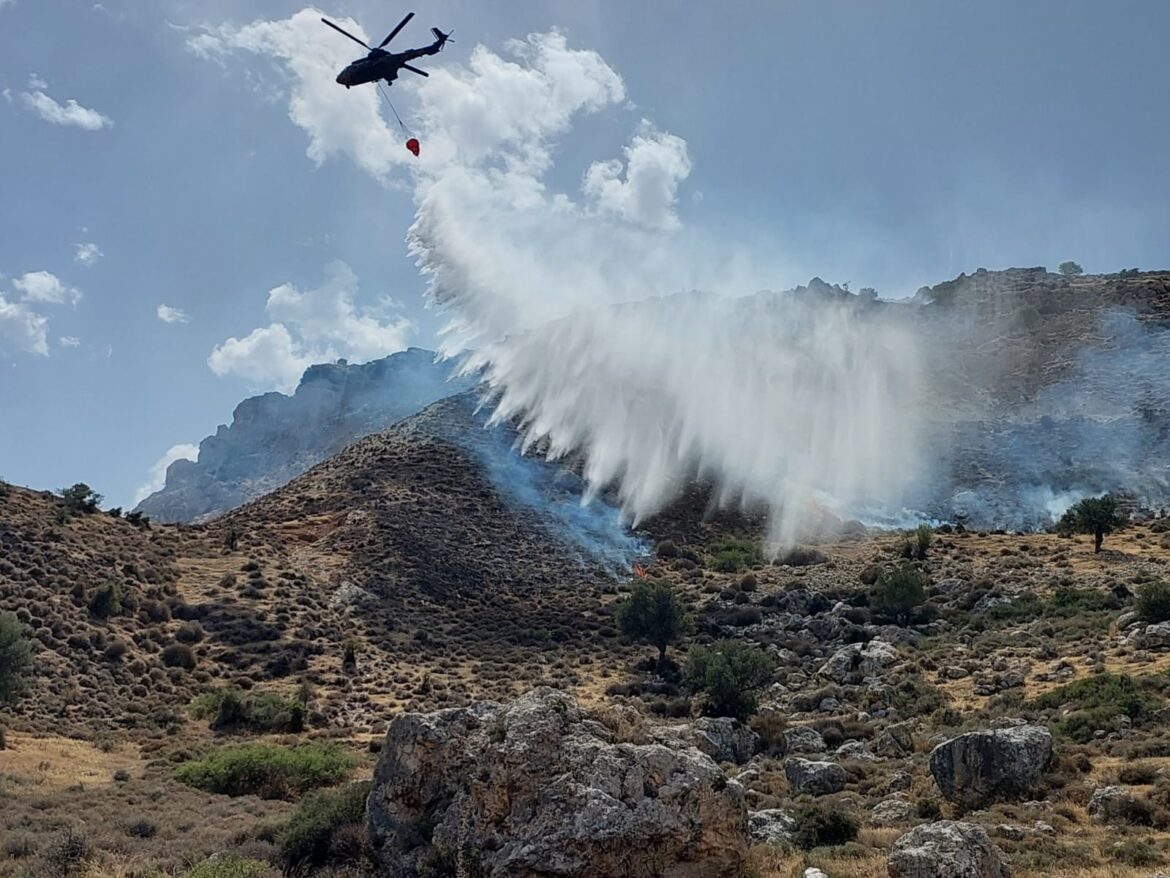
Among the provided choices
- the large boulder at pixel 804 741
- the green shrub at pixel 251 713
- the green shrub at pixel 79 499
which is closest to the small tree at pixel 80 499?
the green shrub at pixel 79 499

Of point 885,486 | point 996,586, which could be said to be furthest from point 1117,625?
point 885,486

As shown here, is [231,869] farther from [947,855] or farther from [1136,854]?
[1136,854]

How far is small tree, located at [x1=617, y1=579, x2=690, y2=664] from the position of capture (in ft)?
166

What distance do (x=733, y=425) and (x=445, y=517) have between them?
40.3 m

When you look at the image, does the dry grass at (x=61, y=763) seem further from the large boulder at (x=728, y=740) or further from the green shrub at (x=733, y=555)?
the green shrub at (x=733, y=555)

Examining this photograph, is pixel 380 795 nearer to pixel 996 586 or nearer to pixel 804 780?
pixel 804 780

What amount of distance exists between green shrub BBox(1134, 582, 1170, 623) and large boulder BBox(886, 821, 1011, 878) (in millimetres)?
30960

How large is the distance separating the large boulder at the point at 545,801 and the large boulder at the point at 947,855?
86.2 inches

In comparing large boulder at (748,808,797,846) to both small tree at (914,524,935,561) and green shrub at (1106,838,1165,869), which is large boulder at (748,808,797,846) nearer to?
green shrub at (1106,838,1165,869)

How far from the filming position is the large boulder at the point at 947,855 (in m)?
Result: 10.9

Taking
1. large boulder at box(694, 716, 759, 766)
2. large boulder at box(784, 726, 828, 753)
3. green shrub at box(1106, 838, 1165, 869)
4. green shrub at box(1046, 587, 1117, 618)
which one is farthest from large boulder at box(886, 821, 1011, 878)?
green shrub at box(1046, 587, 1117, 618)

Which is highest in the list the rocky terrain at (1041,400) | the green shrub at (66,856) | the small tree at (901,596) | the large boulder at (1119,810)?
the rocky terrain at (1041,400)

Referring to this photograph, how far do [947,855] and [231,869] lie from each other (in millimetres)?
9918

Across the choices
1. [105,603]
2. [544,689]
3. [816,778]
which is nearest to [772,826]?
[816,778]
